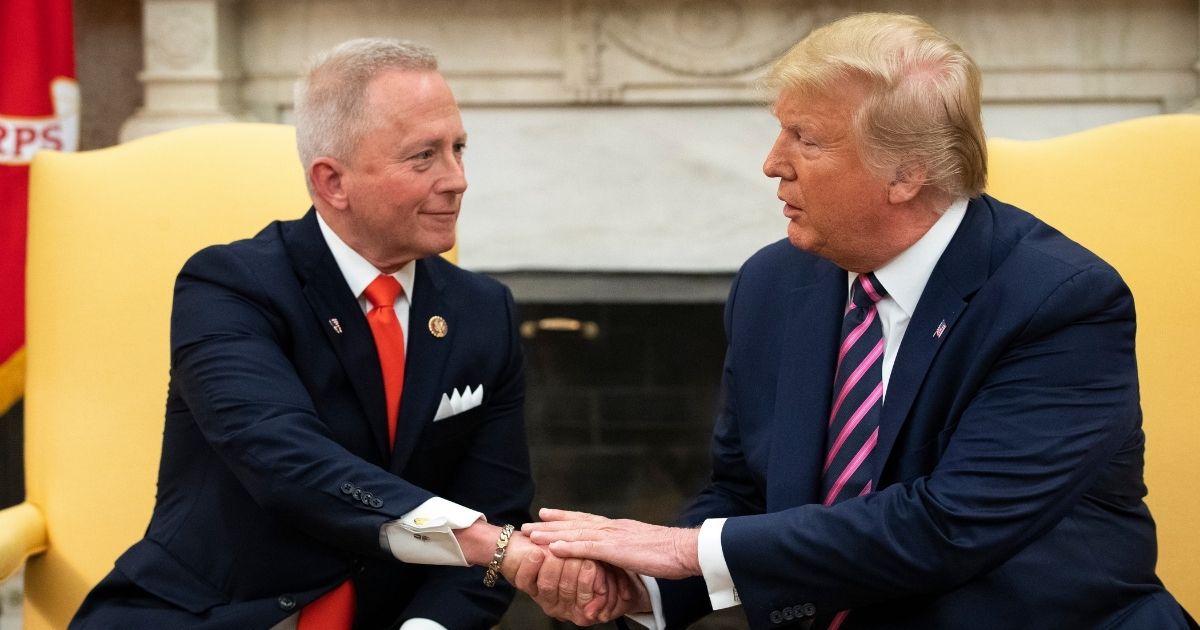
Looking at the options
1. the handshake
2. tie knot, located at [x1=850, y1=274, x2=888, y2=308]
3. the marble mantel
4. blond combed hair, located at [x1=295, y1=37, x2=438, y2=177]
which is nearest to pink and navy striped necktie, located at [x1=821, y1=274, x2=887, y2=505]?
tie knot, located at [x1=850, y1=274, x2=888, y2=308]

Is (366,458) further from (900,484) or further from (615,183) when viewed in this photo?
(615,183)

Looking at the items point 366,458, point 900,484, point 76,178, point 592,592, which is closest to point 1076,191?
point 900,484

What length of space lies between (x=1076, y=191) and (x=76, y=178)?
1.56m

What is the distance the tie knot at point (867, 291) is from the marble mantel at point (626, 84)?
1.44 m

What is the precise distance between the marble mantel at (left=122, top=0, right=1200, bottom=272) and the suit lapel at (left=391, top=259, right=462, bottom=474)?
1.24 m

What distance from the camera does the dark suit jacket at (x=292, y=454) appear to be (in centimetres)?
177

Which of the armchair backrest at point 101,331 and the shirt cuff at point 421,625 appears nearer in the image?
the shirt cuff at point 421,625

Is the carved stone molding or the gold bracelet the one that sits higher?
the carved stone molding

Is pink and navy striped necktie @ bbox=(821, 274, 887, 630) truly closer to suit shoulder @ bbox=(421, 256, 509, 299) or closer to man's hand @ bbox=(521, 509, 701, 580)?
man's hand @ bbox=(521, 509, 701, 580)

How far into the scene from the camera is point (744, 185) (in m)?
3.23

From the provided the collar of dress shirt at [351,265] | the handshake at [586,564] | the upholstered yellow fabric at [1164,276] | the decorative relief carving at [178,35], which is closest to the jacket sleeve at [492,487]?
the handshake at [586,564]

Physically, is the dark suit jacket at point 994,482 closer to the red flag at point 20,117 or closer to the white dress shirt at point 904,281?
the white dress shirt at point 904,281

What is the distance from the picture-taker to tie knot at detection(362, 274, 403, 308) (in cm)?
197

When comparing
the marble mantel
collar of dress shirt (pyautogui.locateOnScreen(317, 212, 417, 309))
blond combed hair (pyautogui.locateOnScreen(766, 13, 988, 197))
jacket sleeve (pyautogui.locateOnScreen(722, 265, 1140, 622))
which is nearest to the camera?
jacket sleeve (pyautogui.locateOnScreen(722, 265, 1140, 622))
